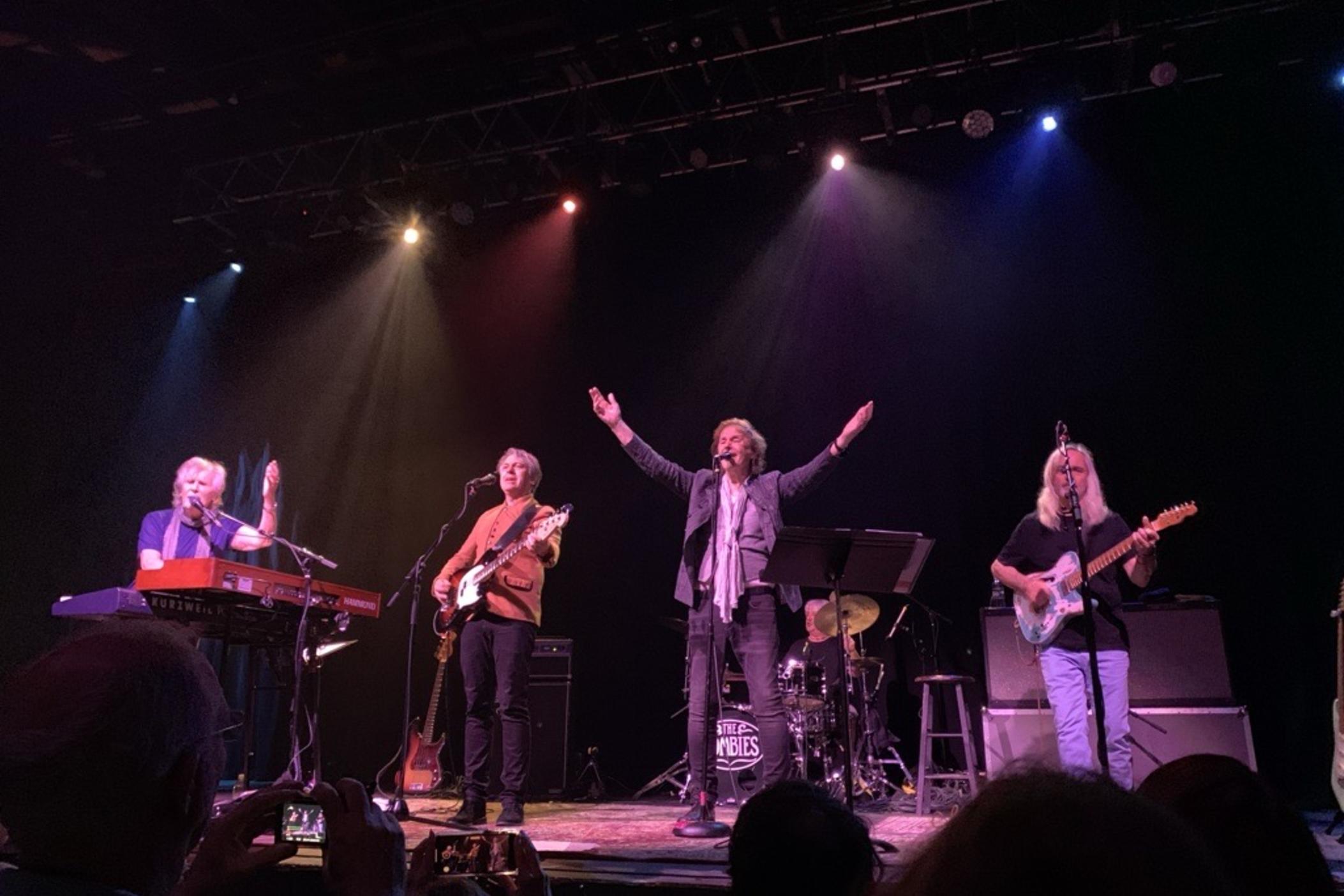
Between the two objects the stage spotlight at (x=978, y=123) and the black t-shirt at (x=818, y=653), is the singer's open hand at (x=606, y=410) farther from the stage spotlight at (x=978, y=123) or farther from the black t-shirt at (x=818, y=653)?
the stage spotlight at (x=978, y=123)

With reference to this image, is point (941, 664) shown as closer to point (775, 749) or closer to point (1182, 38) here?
point (775, 749)

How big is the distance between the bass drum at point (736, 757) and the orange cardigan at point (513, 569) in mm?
2796

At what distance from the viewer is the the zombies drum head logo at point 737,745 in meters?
8.52

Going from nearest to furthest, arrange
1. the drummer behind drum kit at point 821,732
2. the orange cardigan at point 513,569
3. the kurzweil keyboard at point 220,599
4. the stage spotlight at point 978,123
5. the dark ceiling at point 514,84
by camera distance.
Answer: the kurzweil keyboard at point 220,599, the orange cardigan at point 513,569, the dark ceiling at point 514,84, the stage spotlight at point 978,123, the drummer behind drum kit at point 821,732

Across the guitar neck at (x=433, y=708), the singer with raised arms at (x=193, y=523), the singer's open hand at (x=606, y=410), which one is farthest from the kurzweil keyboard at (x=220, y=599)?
the singer's open hand at (x=606, y=410)

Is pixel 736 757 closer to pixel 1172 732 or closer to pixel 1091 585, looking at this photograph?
pixel 1172 732

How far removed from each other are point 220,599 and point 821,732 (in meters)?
4.90

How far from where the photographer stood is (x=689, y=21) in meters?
7.59

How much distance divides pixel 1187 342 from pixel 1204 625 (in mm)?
2817

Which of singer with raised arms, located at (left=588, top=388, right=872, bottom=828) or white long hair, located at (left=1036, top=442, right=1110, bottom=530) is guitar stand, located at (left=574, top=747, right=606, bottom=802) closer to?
singer with raised arms, located at (left=588, top=388, right=872, bottom=828)

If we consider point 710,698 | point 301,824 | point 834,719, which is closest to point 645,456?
point 710,698

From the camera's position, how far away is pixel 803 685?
8.11 m

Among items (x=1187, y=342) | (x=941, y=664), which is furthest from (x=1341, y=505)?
(x=941, y=664)

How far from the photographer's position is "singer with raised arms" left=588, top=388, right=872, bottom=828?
19.1 feet
